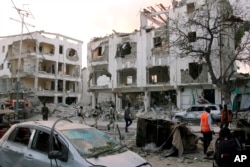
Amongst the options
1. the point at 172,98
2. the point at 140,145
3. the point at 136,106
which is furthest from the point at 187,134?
the point at 136,106

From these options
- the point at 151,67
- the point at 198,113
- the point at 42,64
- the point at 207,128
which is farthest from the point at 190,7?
the point at 42,64

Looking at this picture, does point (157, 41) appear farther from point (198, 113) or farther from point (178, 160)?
point (178, 160)

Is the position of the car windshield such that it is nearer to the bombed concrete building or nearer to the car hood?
the car hood

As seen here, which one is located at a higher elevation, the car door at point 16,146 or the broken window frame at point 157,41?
the broken window frame at point 157,41

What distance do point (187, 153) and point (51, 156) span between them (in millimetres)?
6803

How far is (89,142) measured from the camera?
5.77 metres

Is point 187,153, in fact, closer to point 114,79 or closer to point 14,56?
point 114,79

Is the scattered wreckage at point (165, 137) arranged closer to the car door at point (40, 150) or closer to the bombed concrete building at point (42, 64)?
the car door at point (40, 150)

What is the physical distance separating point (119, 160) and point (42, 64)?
49889 millimetres

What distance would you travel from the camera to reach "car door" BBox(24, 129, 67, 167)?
216 inches

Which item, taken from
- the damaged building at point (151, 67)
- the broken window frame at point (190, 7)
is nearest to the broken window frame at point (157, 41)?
the damaged building at point (151, 67)

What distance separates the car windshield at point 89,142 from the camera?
17.6 feet

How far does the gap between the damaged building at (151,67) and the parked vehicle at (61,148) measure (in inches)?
984

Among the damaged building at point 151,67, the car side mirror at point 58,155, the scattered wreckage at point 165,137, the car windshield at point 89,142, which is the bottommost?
the scattered wreckage at point 165,137
